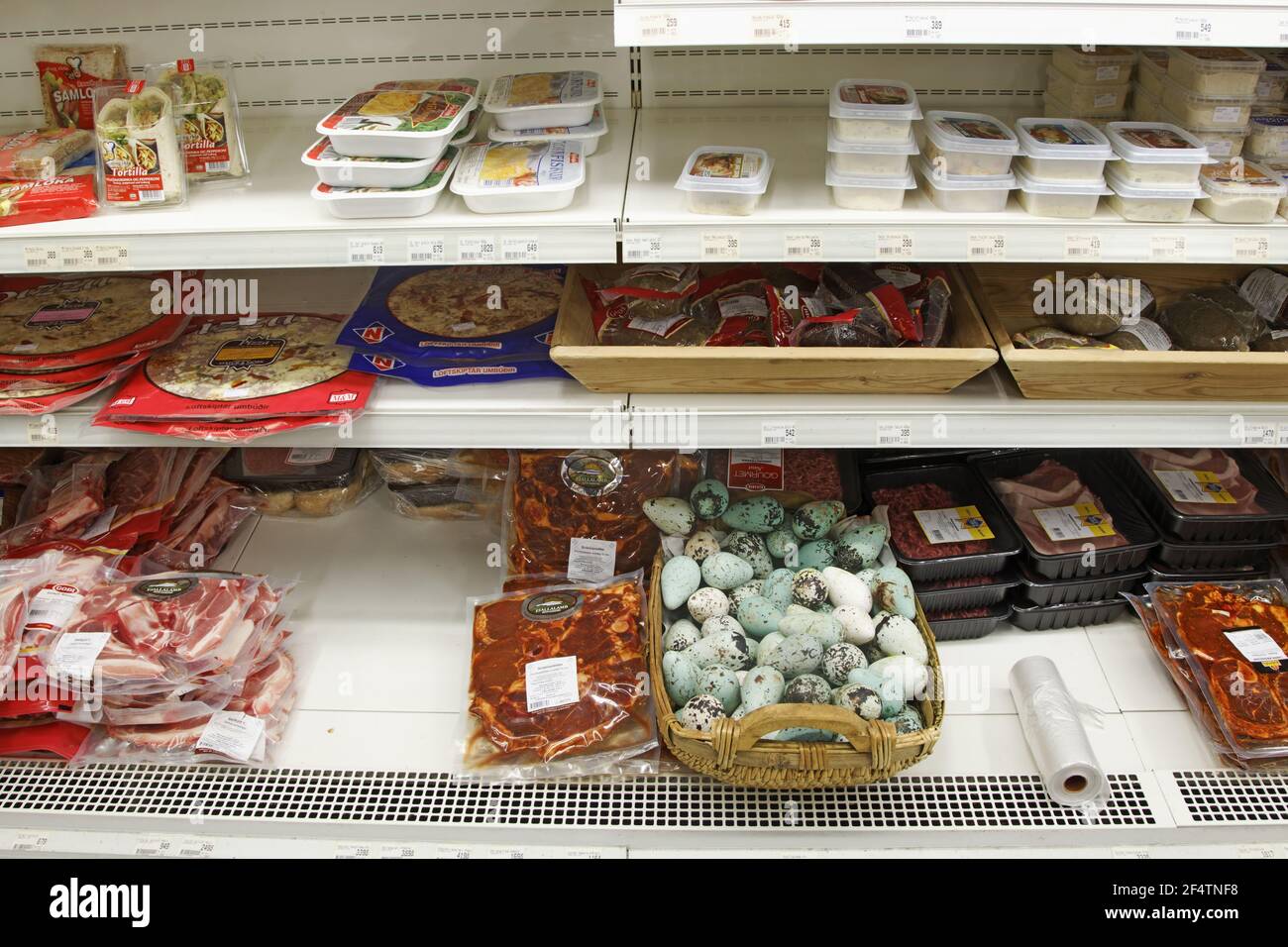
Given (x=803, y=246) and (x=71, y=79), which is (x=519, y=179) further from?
(x=71, y=79)

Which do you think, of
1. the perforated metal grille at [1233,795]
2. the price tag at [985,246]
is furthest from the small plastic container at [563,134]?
the perforated metal grille at [1233,795]

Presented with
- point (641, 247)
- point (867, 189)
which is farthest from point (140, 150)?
point (867, 189)

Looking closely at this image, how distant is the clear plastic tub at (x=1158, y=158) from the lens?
5.53 feet

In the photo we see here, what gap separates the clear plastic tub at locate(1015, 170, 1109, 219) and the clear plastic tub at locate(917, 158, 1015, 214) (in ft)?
0.10

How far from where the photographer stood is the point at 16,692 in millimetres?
1980

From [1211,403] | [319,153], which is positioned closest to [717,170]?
[319,153]

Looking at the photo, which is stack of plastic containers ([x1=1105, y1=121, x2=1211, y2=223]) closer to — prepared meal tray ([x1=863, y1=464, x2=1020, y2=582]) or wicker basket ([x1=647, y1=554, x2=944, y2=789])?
prepared meal tray ([x1=863, y1=464, x2=1020, y2=582])

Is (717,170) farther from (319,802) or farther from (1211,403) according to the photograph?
(319,802)

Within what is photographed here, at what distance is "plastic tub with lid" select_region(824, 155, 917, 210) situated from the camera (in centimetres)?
175

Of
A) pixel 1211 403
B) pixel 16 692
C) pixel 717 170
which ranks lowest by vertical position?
pixel 16 692

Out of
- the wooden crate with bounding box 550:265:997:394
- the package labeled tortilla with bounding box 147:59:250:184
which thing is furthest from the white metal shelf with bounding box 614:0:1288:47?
the package labeled tortilla with bounding box 147:59:250:184

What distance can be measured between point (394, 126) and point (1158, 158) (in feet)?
4.31

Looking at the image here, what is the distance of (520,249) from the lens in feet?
5.79

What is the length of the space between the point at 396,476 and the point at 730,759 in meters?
1.21
